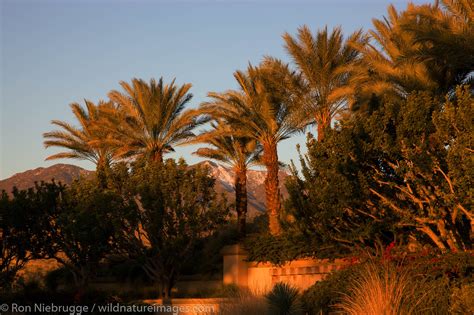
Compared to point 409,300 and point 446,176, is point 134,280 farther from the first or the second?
point 409,300

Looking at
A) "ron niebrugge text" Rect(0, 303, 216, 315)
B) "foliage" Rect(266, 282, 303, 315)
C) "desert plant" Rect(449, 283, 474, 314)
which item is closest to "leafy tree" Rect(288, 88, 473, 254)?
"ron niebrugge text" Rect(0, 303, 216, 315)

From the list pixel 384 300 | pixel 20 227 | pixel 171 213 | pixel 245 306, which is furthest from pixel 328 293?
pixel 20 227

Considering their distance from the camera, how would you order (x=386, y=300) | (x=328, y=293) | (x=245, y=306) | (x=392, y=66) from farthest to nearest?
(x=392, y=66), (x=328, y=293), (x=245, y=306), (x=386, y=300)

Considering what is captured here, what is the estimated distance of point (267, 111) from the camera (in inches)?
1384

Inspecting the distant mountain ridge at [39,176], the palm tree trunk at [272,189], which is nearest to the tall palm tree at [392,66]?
the palm tree trunk at [272,189]

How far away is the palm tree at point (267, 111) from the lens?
3497 centimetres

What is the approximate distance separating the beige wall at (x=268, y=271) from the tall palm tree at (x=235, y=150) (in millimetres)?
4440

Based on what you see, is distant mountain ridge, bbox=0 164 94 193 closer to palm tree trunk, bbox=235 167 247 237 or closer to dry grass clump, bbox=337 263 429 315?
palm tree trunk, bbox=235 167 247 237

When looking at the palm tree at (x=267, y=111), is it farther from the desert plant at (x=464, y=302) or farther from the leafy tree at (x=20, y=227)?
the desert plant at (x=464, y=302)

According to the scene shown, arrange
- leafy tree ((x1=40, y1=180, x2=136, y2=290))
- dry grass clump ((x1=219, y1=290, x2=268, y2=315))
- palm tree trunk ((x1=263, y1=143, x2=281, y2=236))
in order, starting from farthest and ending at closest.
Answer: palm tree trunk ((x1=263, y1=143, x2=281, y2=236)) < leafy tree ((x1=40, y1=180, x2=136, y2=290)) < dry grass clump ((x1=219, y1=290, x2=268, y2=315))

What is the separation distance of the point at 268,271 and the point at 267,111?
8.09 m

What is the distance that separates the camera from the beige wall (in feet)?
96.9

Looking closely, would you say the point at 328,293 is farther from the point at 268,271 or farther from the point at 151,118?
the point at 151,118

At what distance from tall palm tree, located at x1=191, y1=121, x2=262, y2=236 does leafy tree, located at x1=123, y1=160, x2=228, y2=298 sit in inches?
186
